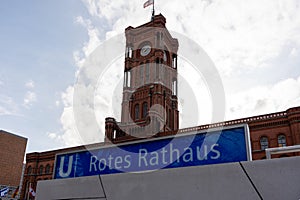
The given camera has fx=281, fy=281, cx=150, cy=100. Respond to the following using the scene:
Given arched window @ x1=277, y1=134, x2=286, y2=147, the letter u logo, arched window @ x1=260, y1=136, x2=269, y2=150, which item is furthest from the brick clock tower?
the letter u logo

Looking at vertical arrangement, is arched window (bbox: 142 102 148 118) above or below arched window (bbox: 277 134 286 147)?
above

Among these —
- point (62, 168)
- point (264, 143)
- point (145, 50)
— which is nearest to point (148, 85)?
point (145, 50)

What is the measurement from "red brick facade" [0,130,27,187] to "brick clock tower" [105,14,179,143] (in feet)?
36.3

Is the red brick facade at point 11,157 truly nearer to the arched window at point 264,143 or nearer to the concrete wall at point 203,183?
the arched window at point 264,143

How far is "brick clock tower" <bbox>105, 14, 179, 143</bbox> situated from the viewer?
39.8m

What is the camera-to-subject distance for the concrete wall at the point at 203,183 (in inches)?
122

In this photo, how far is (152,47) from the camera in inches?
1761

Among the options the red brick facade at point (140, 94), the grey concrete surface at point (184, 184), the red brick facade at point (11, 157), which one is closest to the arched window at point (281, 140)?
the red brick facade at point (140, 94)

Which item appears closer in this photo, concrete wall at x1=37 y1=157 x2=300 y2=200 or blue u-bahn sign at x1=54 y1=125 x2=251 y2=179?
concrete wall at x1=37 y1=157 x2=300 y2=200

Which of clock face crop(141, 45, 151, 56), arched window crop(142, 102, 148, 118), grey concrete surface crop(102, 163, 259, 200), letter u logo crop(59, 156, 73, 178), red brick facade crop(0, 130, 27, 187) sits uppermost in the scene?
clock face crop(141, 45, 151, 56)

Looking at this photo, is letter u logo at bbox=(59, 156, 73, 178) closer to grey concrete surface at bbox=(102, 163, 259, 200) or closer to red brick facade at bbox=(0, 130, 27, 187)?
grey concrete surface at bbox=(102, 163, 259, 200)

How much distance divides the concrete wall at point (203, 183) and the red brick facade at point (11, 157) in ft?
101

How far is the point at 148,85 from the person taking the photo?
140 ft

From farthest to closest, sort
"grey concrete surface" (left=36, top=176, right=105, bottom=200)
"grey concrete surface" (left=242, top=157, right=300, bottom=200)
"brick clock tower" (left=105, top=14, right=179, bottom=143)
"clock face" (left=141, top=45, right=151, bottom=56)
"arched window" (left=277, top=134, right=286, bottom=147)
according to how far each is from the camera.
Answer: "clock face" (left=141, top=45, right=151, bottom=56), "brick clock tower" (left=105, top=14, right=179, bottom=143), "arched window" (left=277, top=134, right=286, bottom=147), "grey concrete surface" (left=36, top=176, right=105, bottom=200), "grey concrete surface" (left=242, top=157, right=300, bottom=200)
